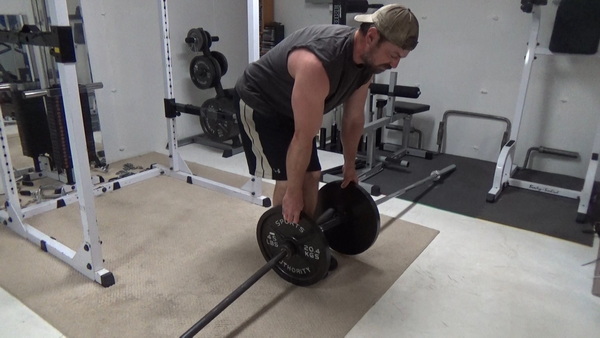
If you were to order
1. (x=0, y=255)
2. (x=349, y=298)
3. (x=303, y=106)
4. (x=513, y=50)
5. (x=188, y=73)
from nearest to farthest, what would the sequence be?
(x=303, y=106) → (x=349, y=298) → (x=0, y=255) → (x=513, y=50) → (x=188, y=73)

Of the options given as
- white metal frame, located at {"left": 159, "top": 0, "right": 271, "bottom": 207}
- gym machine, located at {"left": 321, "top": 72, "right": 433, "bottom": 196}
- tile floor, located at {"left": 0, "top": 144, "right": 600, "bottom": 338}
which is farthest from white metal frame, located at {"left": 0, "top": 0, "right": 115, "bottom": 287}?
gym machine, located at {"left": 321, "top": 72, "right": 433, "bottom": 196}

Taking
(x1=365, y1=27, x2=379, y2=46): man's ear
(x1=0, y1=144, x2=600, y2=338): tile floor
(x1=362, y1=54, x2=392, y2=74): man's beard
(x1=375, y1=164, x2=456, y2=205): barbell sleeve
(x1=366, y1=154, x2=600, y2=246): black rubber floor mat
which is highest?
(x1=365, y1=27, x2=379, y2=46): man's ear

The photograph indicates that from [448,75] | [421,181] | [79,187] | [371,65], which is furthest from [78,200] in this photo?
[448,75]

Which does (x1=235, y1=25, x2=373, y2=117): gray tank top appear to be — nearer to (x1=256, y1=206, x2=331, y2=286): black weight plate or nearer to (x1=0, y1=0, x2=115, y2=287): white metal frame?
(x1=256, y1=206, x2=331, y2=286): black weight plate

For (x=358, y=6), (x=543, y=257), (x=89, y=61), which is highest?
(x=358, y=6)

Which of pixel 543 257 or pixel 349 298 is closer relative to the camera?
pixel 349 298

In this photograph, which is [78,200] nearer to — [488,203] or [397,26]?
[397,26]

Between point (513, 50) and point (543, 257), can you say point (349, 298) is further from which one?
point (513, 50)

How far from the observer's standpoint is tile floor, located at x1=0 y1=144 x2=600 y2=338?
1.73m

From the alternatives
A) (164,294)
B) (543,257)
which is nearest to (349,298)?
(164,294)

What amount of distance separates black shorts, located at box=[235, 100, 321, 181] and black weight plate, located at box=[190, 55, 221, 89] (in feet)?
6.93

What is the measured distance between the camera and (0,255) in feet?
7.24

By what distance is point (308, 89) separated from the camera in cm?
146

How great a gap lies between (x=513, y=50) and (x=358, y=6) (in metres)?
1.45
